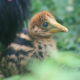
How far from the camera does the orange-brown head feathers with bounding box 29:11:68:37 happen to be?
0.91 meters

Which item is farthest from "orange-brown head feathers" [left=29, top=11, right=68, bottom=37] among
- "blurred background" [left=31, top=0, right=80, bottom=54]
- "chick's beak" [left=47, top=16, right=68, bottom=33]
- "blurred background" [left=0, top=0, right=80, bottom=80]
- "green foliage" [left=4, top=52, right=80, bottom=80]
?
"green foliage" [left=4, top=52, right=80, bottom=80]

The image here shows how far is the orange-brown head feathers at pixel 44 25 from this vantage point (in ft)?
2.97

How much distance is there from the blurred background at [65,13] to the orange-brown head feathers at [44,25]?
417mm

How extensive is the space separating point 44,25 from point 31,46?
15 cm

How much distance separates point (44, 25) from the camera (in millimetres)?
930

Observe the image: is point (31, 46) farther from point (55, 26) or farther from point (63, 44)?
point (63, 44)

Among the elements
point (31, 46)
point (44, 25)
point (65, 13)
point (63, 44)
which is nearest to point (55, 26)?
point (44, 25)

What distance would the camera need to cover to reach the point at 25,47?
98cm

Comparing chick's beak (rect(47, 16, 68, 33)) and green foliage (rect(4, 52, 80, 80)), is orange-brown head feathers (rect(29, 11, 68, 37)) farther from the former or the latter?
green foliage (rect(4, 52, 80, 80))

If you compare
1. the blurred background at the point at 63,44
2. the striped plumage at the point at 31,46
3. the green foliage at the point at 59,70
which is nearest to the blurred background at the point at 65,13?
the blurred background at the point at 63,44

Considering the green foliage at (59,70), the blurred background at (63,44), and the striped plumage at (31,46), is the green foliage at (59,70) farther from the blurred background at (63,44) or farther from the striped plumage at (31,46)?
the striped plumage at (31,46)

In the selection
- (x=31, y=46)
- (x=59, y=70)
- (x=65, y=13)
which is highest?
(x=65, y=13)

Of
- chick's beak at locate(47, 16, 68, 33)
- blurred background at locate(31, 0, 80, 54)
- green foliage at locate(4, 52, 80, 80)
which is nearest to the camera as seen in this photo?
green foliage at locate(4, 52, 80, 80)

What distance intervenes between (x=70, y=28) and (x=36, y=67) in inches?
50.1
